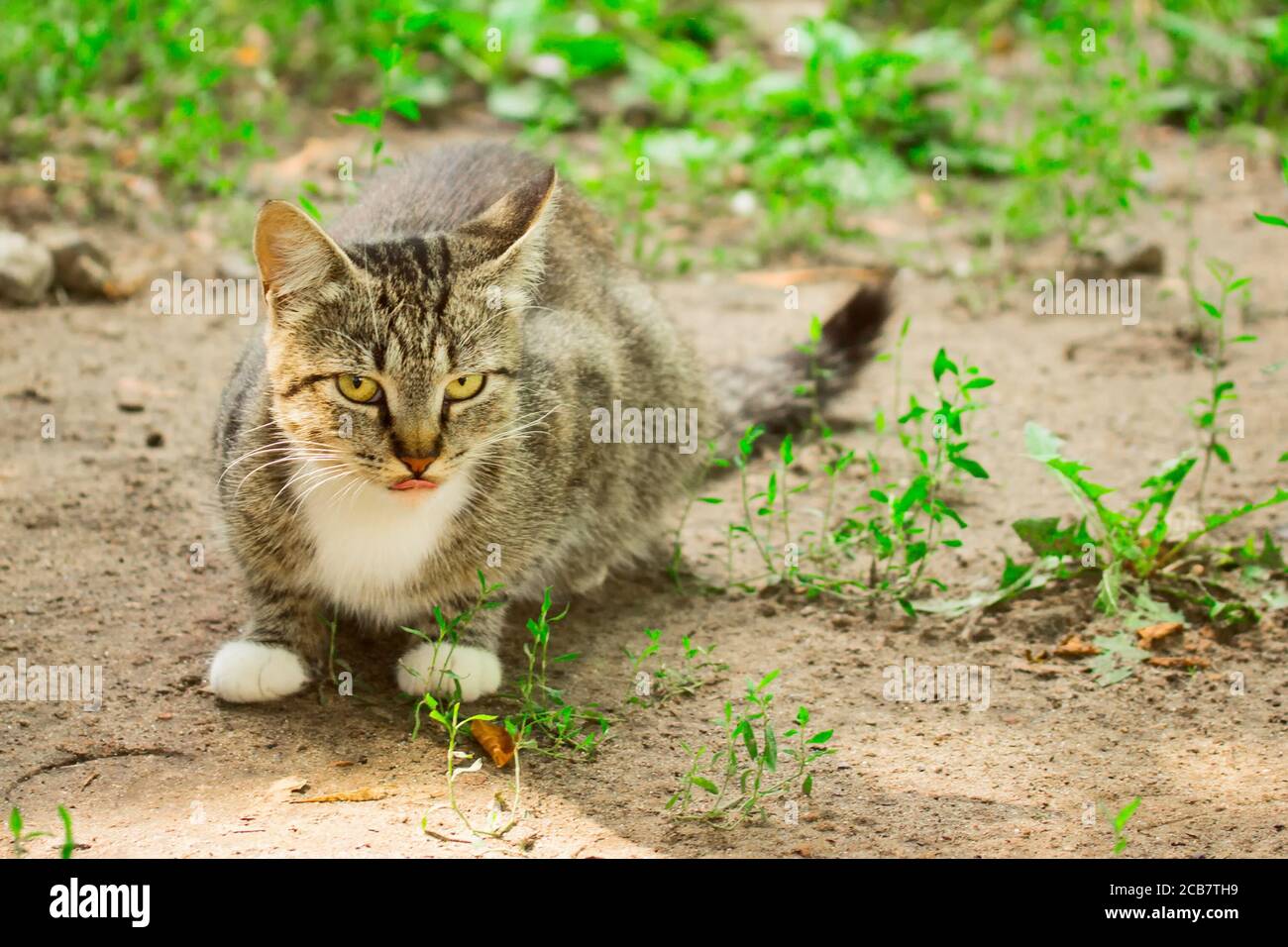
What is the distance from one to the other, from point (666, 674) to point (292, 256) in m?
1.42

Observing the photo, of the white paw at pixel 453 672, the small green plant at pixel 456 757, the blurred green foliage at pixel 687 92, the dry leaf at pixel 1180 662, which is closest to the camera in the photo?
the small green plant at pixel 456 757

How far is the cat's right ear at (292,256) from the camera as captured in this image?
330 centimetres

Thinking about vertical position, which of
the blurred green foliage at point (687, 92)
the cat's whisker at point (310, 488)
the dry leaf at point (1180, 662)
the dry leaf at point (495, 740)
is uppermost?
the blurred green foliage at point (687, 92)

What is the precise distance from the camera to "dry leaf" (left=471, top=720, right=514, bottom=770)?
340cm

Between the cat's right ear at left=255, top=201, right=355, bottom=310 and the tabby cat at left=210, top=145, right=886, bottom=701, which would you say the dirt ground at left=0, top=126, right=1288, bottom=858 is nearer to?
the tabby cat at left=210, top=145, right=886, bottom=701

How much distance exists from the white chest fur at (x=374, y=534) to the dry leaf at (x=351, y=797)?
24.3 inches

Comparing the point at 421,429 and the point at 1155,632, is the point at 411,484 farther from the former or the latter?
the point at 1155,632

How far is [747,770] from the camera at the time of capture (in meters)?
3.28

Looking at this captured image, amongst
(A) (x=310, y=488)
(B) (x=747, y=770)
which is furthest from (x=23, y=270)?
(B) (x=747, y=770)

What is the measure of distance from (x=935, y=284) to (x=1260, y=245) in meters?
1.64

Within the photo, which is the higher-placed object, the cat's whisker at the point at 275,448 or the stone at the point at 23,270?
the stone at the point at 23,270

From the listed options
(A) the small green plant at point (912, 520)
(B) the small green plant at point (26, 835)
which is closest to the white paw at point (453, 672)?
(B) the small green plant at point (26, 835)

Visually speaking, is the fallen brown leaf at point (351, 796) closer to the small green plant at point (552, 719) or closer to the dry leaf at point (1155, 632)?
the small green plant at point (552, 719)

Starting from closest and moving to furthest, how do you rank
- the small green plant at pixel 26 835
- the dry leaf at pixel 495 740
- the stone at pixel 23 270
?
the small green plant at pixel 26 835 < the dry leaf at pixel 495 740 < the stone at pixel 23 270
